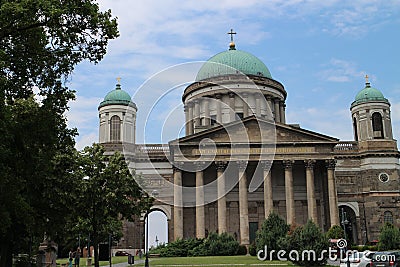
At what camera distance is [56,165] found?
85.2ft

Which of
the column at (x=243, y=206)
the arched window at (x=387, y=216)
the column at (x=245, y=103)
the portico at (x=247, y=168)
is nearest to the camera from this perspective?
the column at (x=243, y=206)

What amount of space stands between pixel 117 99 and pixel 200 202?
759 inches

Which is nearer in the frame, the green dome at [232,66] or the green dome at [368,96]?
the green dome at [368,96]

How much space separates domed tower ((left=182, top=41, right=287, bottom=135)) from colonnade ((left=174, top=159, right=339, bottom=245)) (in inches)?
433

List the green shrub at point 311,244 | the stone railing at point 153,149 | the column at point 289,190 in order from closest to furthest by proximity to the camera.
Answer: the green shrub at point 311,244
the column at point 289,190
the stone railing at point 153,149

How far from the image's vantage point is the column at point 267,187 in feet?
177

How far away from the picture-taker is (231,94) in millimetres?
66875

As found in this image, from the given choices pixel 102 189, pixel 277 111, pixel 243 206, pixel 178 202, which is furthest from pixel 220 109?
pixel 102 189

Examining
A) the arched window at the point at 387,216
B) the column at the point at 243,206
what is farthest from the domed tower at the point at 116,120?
the arched window at the point at 387,216

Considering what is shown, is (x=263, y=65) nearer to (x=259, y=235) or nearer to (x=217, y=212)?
(x=217, y=212)

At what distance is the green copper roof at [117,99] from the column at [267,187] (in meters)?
20.3

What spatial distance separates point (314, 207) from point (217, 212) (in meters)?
10.9

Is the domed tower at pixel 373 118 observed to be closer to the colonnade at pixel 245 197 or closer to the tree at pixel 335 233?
the colonnade at pixel 245 197

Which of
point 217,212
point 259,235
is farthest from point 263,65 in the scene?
point 259,235
